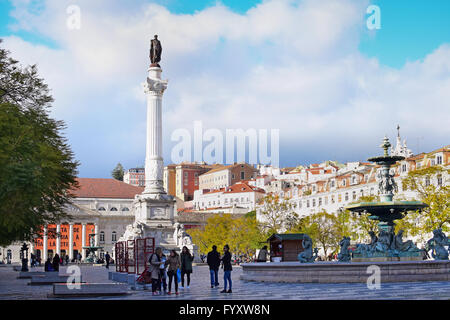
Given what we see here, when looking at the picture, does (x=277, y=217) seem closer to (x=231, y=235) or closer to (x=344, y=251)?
(x=231, y=235)

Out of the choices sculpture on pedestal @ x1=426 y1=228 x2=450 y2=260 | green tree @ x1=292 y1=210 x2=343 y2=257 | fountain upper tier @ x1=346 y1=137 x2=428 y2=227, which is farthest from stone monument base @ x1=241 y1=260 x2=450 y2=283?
green tree @ x1=292 y1=210 x2=343 y2=257

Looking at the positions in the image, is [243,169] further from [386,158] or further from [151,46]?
[386,158]

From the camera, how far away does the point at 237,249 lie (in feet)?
254

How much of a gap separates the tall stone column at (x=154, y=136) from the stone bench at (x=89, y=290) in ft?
116

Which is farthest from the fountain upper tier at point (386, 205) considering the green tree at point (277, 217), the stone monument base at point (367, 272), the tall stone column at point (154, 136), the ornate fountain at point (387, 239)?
the green tree at point (277, 217)

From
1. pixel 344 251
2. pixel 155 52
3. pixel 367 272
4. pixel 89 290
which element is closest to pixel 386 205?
pixel 344 251

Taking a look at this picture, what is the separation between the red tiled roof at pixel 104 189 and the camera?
120 meters

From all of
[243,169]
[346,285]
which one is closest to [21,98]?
[346,285]

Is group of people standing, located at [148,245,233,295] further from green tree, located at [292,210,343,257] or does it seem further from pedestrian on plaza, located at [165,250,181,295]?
green tree, located at [292,210,343,257]

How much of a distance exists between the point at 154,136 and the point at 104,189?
6877 centimetres

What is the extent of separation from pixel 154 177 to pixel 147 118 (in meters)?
5.13

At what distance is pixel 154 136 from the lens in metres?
55.1

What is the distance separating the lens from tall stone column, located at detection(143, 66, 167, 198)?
54844 millimetres

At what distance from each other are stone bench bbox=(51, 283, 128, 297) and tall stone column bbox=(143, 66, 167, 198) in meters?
35.3
